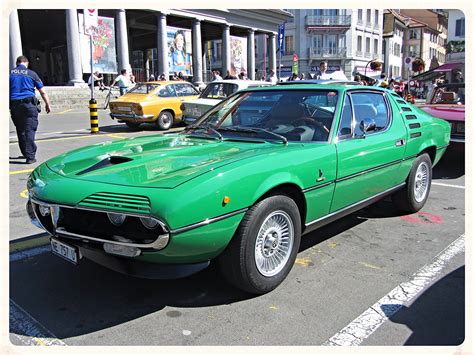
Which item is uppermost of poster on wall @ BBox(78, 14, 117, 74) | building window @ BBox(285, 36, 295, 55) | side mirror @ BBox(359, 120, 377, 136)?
building window @ BBox(285, 36, 295, 55)

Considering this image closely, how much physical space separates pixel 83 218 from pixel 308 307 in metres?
1.62

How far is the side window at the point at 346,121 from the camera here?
3893 mm

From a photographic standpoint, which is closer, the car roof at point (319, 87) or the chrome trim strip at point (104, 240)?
the chrome trim strip at point (104, 240)

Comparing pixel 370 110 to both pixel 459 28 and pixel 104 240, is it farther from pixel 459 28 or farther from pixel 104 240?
pixel 459 28

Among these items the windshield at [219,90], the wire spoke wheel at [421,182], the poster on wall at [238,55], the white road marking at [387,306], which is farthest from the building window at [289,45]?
the white road marking at [387,306]

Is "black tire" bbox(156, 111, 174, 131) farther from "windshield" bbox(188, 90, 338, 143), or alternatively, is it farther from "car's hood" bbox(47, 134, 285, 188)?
"car's hood" bbox(47, 134, 285, 188)

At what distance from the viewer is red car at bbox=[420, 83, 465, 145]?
7.46 m

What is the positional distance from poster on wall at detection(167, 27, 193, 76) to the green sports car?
25.7 metres

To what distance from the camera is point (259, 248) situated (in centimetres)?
308

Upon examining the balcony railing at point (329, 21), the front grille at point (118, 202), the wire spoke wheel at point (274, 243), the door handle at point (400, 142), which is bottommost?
the wire spoke wheel at point (274, 243)

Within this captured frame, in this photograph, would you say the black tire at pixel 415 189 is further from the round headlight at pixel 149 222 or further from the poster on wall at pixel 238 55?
the poster on wall at pixel 238 55

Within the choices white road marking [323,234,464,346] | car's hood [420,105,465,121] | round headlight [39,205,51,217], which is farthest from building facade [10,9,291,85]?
white road marking [323,234,464,346]

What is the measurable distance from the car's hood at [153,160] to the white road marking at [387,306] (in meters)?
1.33

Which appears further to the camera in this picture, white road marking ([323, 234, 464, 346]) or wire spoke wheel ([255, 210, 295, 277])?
wire spoke wheel ([255, 210, 295, 277])
